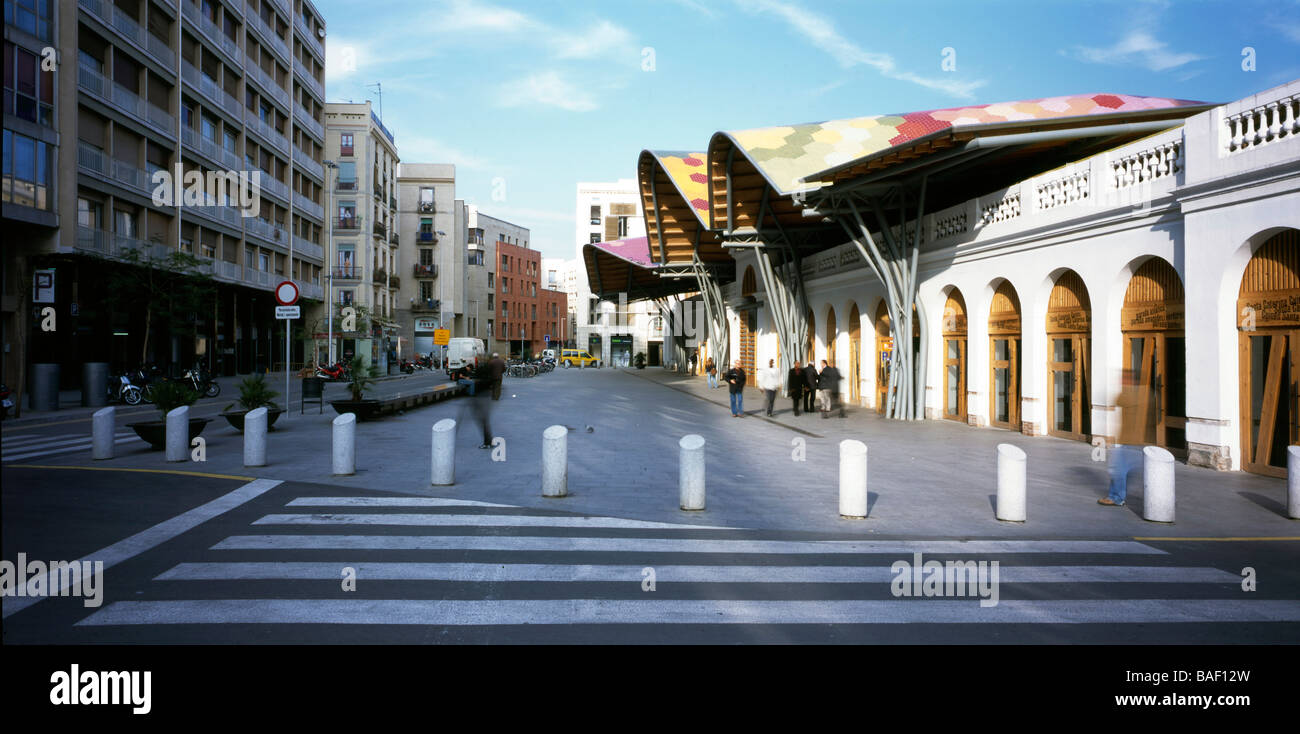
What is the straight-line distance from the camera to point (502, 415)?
22.7 meters

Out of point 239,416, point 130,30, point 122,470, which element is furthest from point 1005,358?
point 130,30

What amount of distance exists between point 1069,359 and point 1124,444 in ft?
26.3

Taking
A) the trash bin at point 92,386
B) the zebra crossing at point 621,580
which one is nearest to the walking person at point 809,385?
the zebra crossing at point 621,580

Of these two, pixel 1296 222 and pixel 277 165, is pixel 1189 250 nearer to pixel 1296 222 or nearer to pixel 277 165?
pixel 1296 222

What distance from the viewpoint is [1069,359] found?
1648cm

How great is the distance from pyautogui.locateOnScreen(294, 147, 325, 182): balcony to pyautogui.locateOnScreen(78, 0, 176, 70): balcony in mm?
17035

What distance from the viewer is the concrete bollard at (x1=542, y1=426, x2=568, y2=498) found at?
9.82 m

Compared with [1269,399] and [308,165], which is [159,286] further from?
[1269,399]

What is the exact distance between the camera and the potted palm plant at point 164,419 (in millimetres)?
13477

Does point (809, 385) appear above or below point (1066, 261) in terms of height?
below

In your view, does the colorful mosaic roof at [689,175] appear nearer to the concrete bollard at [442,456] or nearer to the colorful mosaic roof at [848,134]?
the colorful mosaic roof at [848,134]

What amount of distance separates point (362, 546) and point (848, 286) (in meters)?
23.7

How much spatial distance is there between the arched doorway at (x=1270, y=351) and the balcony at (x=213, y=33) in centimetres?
4169

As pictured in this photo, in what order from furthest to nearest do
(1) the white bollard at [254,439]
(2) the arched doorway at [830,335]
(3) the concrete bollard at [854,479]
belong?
(2) the arched doorway at [830,335] < (1) the white bollard at [254,439] < (3) the concrete bollard at [854,479]
